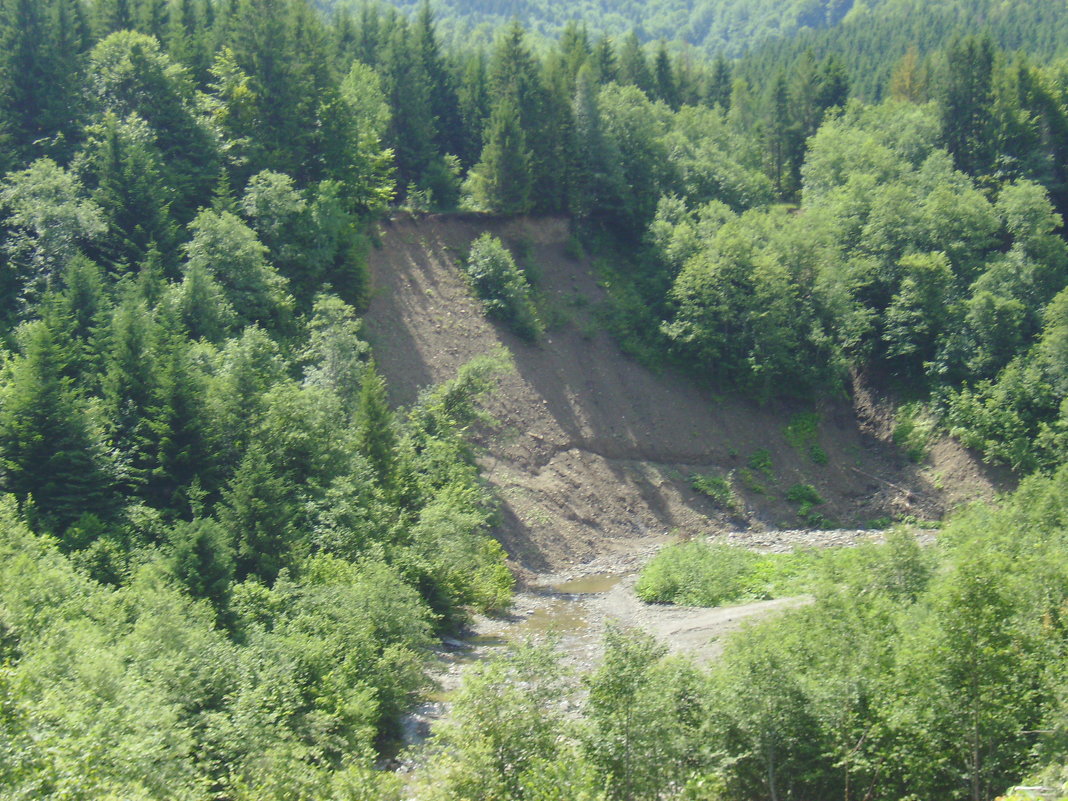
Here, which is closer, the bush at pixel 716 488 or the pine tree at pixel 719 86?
the bush at pixel 716 488

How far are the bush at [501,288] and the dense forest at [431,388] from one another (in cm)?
23

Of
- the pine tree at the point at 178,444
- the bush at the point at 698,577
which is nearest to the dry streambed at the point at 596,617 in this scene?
the bush at the point at 698,577

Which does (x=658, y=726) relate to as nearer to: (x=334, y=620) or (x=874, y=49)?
(x=334, y=620)

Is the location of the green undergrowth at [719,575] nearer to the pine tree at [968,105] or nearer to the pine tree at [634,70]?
the pine tree at [968,105]

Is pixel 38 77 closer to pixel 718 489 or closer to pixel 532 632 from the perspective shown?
pixel 532 632

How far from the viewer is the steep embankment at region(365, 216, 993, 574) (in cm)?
4769

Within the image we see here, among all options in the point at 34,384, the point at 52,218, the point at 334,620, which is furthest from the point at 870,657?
the point at 52,218

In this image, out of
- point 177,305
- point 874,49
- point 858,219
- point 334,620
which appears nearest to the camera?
point 334,620

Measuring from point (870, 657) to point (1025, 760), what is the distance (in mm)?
2838

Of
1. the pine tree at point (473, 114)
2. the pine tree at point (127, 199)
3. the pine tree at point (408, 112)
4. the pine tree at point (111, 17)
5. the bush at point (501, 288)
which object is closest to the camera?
the pine tree at point (127, 199)

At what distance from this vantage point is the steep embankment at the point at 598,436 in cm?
4769

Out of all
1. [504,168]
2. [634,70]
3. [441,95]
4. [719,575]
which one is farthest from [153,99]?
[634,70]

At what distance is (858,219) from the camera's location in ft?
192

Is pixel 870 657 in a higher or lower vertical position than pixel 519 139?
lower
